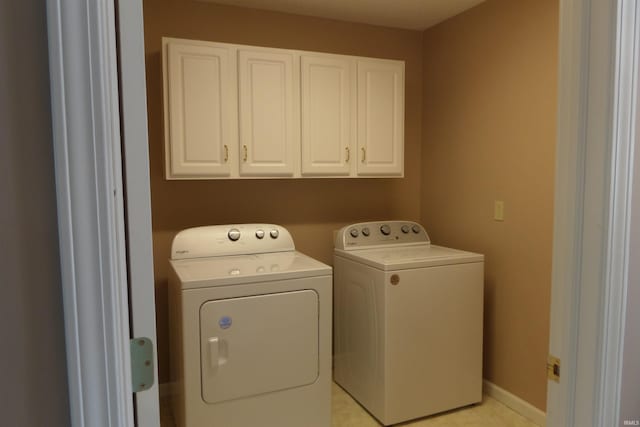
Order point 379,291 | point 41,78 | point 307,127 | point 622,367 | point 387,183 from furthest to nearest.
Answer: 1. point 387,183
2. point 307,127
3. point 379,291
4. point 622,367
5. point 41,78

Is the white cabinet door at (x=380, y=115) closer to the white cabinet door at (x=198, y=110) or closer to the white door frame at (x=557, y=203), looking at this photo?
the white cabinet door at (x=198, y=110)

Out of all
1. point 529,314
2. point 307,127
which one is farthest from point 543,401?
point 307,127

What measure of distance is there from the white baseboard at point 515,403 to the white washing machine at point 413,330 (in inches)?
6.6

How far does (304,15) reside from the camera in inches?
115

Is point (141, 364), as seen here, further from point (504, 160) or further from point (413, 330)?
point (504, 160)

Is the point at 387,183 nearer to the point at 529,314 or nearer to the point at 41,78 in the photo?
the point at 529,314

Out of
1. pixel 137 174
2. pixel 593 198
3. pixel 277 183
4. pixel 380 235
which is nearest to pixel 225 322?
pixel 277 183

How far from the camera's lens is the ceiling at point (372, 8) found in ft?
Answer: 8.93

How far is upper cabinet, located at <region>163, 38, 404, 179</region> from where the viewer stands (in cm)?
238

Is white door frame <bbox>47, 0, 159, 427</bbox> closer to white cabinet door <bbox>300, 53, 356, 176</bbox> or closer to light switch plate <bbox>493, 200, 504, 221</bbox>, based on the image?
white cabinet door <bbox>300, 53, 356, 176</bbox>

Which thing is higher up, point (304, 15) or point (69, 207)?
point (304, 15)

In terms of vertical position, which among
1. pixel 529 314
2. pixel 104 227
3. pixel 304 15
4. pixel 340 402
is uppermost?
pixel 304 15

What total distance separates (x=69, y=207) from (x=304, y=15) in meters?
2.70

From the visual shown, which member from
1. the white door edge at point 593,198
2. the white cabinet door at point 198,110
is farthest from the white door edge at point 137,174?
the white cabinet door at point 198,110
